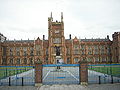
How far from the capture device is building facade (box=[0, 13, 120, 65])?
4999 centimetres

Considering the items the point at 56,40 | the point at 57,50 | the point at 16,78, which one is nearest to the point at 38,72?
the point at 16,78

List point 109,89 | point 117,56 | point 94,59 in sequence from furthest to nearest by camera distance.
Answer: point 94,59, point 117,56, point 109,89

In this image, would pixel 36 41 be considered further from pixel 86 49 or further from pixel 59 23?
→ pixel 86 49

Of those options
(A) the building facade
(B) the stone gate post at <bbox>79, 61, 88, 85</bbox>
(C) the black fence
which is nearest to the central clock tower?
(A) the building facade

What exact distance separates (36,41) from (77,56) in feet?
55.1

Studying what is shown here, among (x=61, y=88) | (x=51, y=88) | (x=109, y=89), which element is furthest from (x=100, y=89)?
(x=51, y=88)

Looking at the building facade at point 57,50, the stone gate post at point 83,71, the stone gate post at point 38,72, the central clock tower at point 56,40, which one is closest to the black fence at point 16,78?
the stone gate post at point 38,72

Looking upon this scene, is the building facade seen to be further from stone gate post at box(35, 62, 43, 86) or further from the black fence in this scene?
stone gate post at box(35, 62, 43, 86)

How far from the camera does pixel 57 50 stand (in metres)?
50.2

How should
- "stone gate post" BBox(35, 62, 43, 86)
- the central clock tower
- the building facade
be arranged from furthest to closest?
the building facade → the central clock tower → "stone gate post" BBox(35, 62, 43, 86)

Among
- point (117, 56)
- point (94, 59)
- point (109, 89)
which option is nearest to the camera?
point (109, 89)

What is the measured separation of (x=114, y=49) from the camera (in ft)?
A: 171

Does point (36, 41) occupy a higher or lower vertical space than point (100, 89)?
higher

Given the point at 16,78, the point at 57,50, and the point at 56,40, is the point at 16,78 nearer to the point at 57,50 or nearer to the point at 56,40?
the point at 57,50
